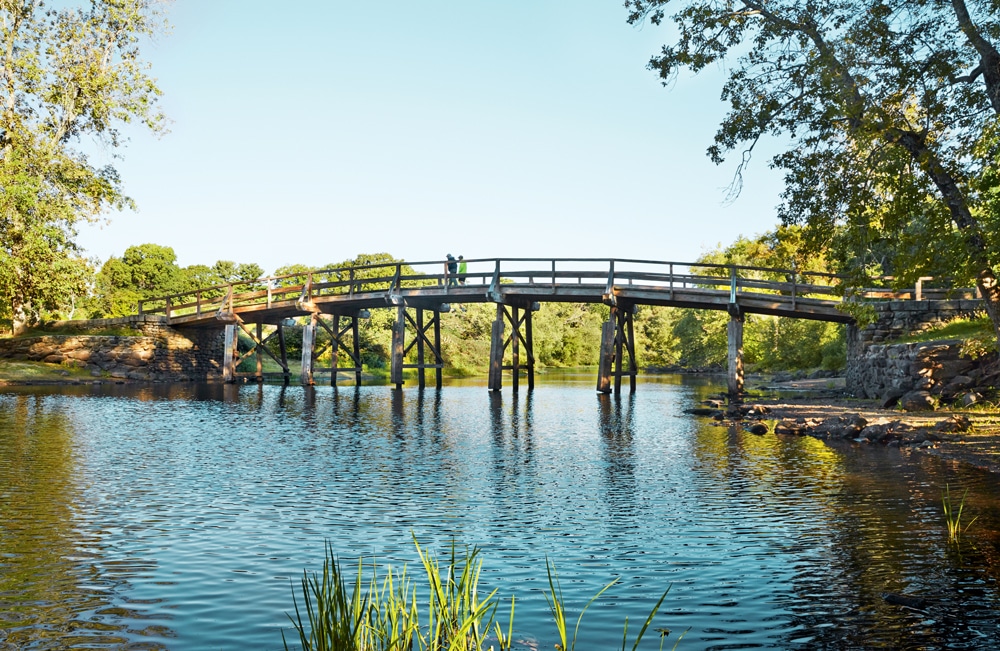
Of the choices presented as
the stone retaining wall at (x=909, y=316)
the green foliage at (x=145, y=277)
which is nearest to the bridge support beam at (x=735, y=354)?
the stone retaining wall at (x=909, y=316)

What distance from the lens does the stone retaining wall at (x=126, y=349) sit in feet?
138

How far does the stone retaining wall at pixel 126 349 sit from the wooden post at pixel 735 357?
28992mm

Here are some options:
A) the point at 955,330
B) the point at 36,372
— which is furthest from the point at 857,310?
the point at 36,372

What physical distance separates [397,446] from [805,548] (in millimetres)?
10731

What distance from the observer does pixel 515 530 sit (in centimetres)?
995

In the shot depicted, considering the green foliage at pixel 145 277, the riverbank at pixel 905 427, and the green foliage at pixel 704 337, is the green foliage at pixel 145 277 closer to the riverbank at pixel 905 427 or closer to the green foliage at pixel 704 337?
the green foliage at pixel 704 337

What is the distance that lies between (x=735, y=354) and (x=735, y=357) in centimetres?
12

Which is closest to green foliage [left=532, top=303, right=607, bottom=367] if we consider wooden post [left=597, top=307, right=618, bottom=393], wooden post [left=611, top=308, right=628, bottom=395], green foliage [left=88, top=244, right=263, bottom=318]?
green foliage [left=88, top=244, right=263, bottom=318]

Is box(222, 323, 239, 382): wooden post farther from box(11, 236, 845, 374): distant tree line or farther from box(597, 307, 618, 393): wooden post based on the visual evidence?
box(597, 307, 618, 393): wooden post

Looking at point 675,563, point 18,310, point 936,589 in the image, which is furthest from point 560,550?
point 18,310

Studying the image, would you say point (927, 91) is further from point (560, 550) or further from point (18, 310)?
point (18, 310)

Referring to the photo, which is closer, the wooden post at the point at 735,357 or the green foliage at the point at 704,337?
the wooden post at the point at 735,357

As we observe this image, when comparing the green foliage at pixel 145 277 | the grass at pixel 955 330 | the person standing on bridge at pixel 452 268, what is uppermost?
the green foliage at pixel 145 277

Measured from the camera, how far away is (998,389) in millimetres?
21469
